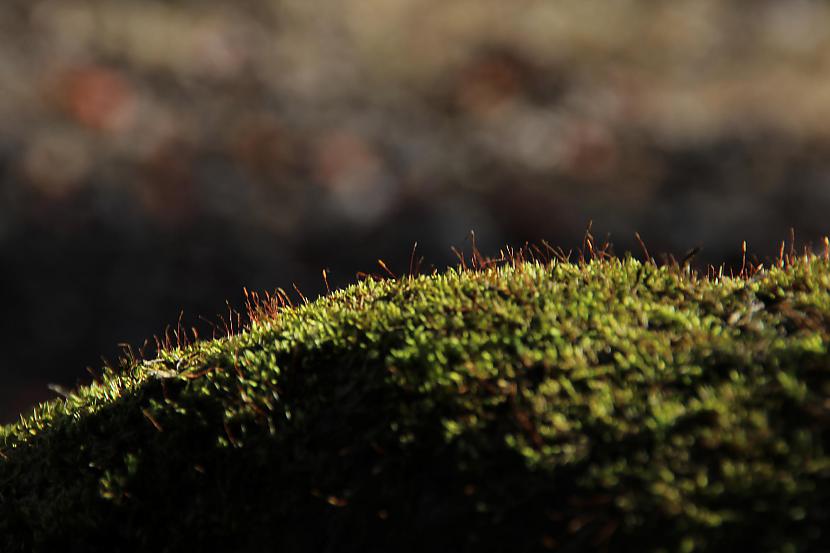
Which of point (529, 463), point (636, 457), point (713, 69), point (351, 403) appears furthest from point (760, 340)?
point (713, 69)

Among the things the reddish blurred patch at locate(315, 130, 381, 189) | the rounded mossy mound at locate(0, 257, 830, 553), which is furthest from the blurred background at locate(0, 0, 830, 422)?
the rounded mossy mound at locate(0, 257, 830, 553)

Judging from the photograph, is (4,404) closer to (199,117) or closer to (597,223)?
(199,117)

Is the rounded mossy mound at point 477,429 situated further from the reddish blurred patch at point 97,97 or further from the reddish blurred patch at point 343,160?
the reddish blurred patch at point 97,97

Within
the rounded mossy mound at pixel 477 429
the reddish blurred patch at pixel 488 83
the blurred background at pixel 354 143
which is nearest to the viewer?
the rounded mossy mound at pixel 477 429

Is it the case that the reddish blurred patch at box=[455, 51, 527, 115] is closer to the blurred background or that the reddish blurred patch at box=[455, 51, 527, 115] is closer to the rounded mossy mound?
the blurred background

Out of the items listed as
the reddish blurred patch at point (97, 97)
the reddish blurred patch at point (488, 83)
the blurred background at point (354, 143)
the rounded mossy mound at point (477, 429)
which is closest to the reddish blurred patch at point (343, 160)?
the blurred background at point (354, 143)
